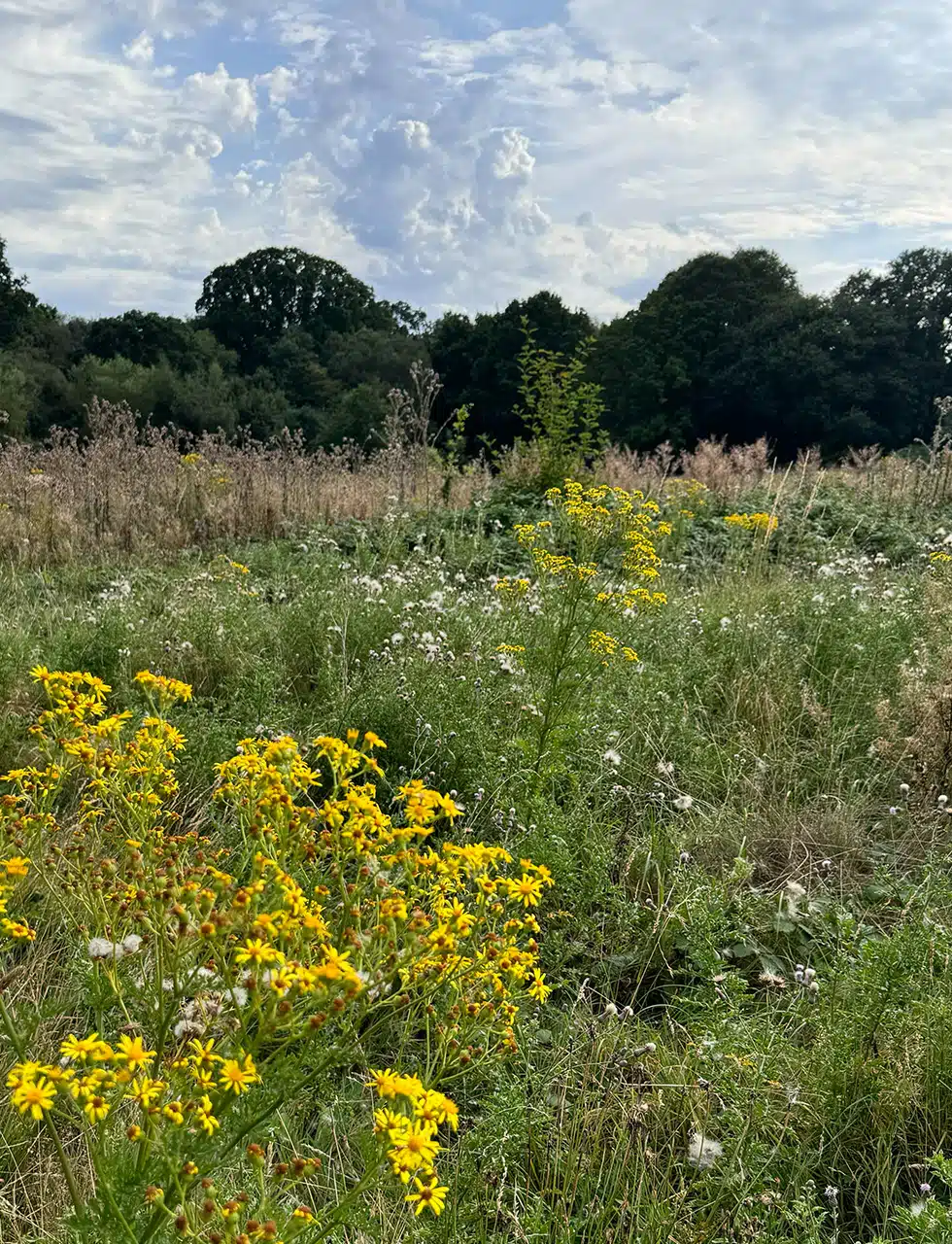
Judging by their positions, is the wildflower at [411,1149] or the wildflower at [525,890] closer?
the wildflower at [411,1149]

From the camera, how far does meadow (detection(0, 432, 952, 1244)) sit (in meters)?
1.17

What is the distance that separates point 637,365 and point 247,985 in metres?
27.6

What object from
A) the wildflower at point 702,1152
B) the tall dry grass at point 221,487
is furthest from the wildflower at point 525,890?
the tall dry grass at point 221,487

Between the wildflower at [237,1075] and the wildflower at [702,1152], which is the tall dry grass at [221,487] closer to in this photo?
the wildflower at [702,1152]

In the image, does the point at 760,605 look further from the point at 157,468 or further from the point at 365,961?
the point at 157,468

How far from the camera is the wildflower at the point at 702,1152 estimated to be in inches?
63.6

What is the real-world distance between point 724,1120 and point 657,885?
925mm

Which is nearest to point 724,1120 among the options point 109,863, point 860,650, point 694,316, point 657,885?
point 657,885

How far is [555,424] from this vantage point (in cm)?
876

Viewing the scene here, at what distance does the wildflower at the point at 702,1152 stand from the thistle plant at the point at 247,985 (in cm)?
43

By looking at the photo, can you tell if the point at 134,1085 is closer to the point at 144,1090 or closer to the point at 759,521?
the point at 144,1090

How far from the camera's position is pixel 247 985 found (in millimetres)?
1061

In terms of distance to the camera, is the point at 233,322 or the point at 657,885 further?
the point at 233,322

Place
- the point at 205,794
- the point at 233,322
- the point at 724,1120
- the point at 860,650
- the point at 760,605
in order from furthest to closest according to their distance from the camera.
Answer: the point at 233,322
the point at 760,605
the point at 860,650
the point at 205,794
the point at 724,1120
